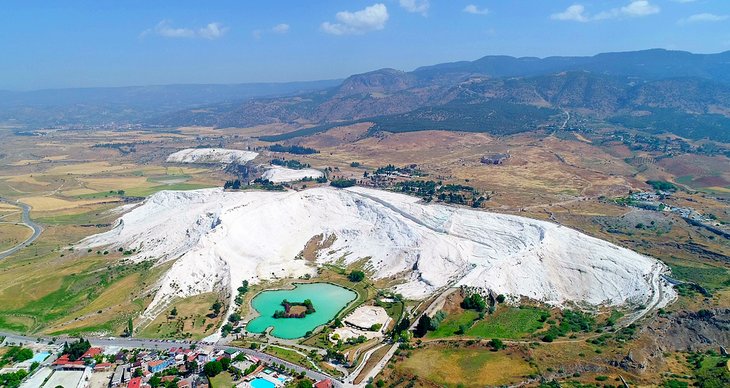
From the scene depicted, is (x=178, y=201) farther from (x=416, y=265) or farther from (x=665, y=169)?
(x=665, y=169)

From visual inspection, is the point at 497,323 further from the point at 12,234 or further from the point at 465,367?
the point at 12,234

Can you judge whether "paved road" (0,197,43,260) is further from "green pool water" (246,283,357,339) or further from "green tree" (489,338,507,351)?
"green tree" (489,338,507,351)

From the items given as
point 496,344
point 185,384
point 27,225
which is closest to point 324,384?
point 185,384

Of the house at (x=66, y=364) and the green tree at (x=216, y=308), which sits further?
the green tree at (x=216, y=308)

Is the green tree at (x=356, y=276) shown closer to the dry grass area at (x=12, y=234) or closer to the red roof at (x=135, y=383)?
the red roof at (x=135, y=383)

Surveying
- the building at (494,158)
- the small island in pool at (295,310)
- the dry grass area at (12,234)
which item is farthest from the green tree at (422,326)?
the building at (494,158)

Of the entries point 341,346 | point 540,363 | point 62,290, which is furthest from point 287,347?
point 62,290

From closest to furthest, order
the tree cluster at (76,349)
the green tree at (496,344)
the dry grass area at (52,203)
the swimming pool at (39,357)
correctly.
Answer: the green tree at (496,344) < the tree cluster at (76,349) < the swimming pool at (39,357) < the dry grass area at (52,203)

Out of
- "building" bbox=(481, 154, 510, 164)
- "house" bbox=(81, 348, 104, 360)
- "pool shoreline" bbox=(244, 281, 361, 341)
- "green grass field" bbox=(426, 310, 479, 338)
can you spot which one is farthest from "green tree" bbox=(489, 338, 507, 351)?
"building" bbox=(481, 154, 510, 164)
